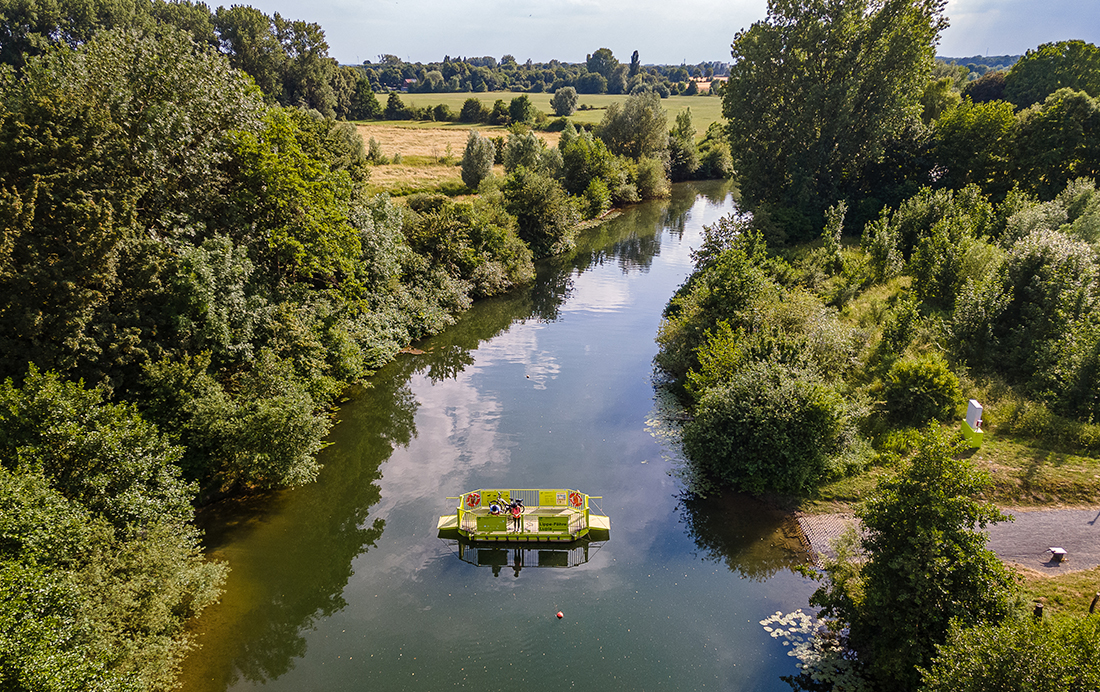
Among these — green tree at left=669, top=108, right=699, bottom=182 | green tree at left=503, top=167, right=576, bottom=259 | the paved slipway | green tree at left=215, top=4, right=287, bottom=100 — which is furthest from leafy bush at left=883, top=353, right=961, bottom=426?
green tree at left=215, top=4, right=287, bottom=100

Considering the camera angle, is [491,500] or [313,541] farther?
[491,500]

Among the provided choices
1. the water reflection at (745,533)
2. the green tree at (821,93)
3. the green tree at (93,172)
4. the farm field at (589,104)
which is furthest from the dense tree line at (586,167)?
the water reflection at (745,533)

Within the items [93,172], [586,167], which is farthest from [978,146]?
[93,172]

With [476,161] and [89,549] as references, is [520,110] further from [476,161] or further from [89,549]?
[89,549]

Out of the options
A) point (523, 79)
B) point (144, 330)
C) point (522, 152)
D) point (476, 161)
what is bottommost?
point (144, 330)

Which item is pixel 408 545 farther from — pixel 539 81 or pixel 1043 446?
pixel 539 81
